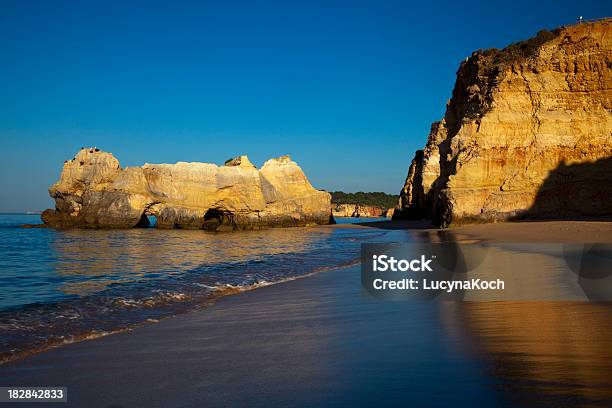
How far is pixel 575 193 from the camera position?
24.4m

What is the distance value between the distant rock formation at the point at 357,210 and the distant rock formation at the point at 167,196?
2946 inches

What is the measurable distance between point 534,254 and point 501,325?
6.85 meters

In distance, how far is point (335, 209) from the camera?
403ft

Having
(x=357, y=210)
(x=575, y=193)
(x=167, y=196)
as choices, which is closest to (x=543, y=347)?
(x=575, y=193)

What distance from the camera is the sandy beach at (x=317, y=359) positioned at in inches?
98.0

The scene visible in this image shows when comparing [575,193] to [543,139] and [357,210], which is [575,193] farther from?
[357,210]

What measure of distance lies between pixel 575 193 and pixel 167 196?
29.1 meters

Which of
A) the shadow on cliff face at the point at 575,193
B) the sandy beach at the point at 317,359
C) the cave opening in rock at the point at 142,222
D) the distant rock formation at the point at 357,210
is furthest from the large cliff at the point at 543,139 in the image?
the distant rock formation at the point at 357,210

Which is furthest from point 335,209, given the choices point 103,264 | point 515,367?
point 515,367

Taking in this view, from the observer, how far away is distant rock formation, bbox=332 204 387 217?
113688 millimetres

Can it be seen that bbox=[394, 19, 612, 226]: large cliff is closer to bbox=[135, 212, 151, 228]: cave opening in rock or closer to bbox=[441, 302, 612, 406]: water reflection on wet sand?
bbox=[441, 302, 612, 406]: water reflection on wet sand

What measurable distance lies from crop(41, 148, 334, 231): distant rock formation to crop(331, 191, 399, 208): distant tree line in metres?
89.0

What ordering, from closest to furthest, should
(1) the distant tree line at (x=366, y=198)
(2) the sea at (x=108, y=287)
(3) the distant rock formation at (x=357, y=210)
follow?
(2) the sea at (x=108, y=287) < (3) the distant rock formation at (x=357, y=210) < (1) the distant tree line at (x=366, y=198)

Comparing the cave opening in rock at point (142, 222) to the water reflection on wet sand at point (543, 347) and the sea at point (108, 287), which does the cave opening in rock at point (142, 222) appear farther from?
the water reflection on wet sand at point (543, 347)
